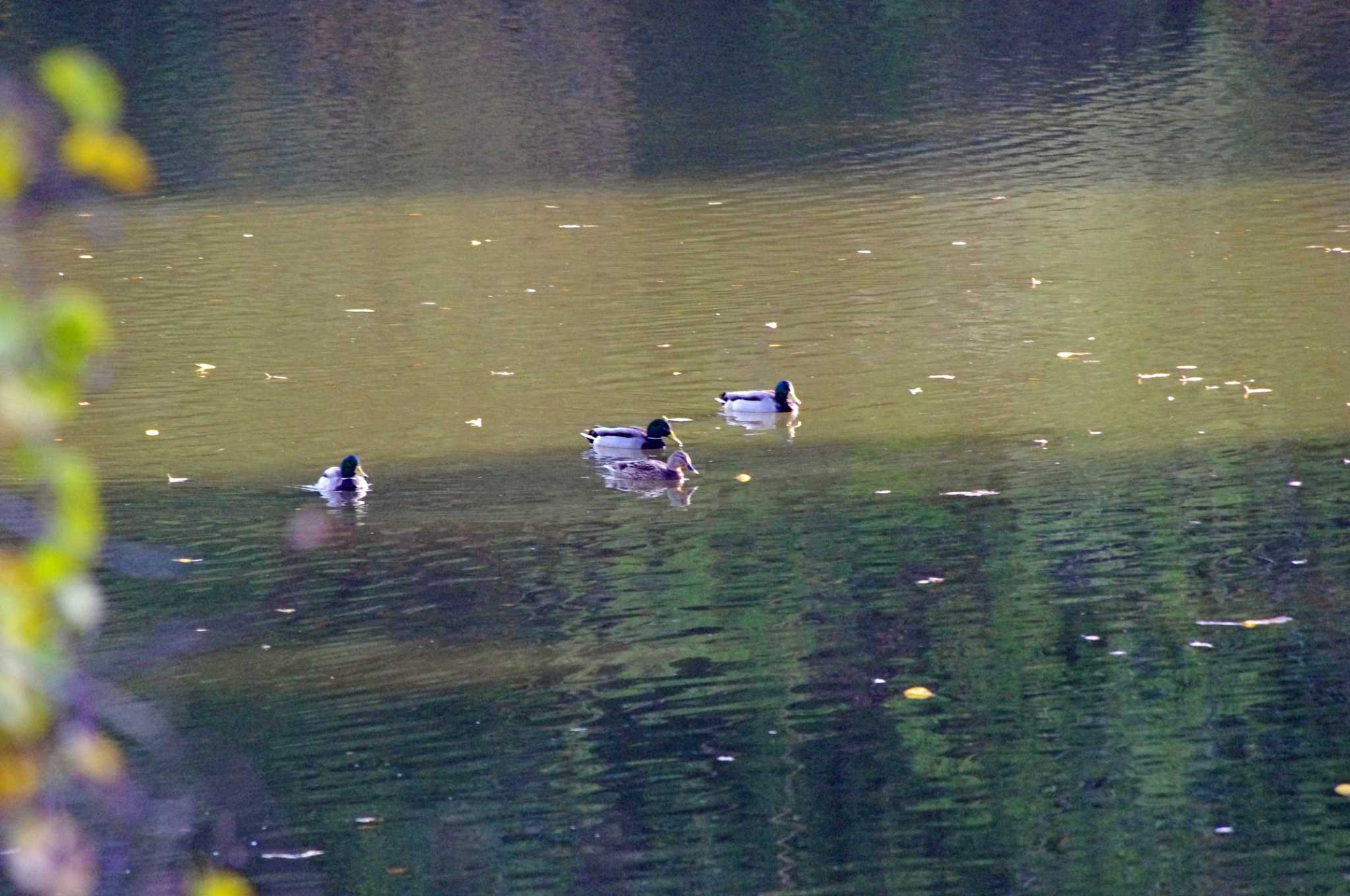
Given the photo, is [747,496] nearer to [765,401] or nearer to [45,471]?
[765,401]

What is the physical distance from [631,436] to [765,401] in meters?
1.23

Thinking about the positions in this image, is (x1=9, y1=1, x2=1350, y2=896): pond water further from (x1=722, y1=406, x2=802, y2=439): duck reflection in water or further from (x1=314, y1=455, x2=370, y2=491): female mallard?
(x1=314, y1=455, x2=370, y2=491): female mallard

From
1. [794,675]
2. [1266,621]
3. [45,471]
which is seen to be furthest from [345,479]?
[45,471]

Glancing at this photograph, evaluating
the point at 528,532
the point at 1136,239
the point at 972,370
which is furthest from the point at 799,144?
the point at 528,532

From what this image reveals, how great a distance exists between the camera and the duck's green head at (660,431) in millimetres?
12984

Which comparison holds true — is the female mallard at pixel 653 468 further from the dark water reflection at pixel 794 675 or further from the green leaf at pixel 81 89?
the green leaf at pixel 81 89

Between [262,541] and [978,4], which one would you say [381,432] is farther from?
[978,4]

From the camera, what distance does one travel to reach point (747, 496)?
12.3 meters

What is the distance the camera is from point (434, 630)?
32.7 feet

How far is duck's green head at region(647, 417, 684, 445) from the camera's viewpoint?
511 inches

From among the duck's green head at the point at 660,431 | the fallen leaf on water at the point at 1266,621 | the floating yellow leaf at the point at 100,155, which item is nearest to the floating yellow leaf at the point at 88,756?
the floating yellow leaf at the point at 100,155

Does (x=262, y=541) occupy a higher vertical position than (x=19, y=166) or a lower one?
lower

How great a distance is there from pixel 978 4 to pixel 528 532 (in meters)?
26.6

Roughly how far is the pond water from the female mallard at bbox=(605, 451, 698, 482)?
0.66ft
